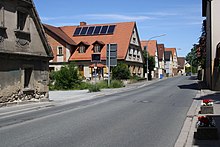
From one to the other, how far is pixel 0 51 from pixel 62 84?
19384 millimetres

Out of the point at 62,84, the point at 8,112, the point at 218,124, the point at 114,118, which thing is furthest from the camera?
the point at 62,84

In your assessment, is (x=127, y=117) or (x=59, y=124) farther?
(x=127, y=117)

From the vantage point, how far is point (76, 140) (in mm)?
8422

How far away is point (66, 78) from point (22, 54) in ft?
57.3

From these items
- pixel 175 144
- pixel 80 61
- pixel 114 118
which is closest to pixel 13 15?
pixel 114 118

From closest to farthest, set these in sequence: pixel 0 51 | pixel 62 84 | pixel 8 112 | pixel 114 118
→ pixel 114 118
pixel 8 112
pixel 0 51
pixel 62 84

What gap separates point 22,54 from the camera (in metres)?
18.2

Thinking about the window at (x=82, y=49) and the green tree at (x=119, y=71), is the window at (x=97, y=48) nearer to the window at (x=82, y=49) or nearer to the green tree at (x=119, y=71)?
the window at (x=82, y=49)

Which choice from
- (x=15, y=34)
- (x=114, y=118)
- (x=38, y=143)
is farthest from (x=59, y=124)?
(x=15, y=34)

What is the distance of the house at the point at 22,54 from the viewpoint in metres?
17.1

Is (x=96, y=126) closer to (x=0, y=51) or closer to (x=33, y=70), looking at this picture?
(x=0, y=51)

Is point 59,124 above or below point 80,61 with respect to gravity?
below

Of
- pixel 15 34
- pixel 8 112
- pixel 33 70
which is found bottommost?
pixel 8 112

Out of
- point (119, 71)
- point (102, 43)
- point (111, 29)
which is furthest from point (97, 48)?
point (119, 71)
